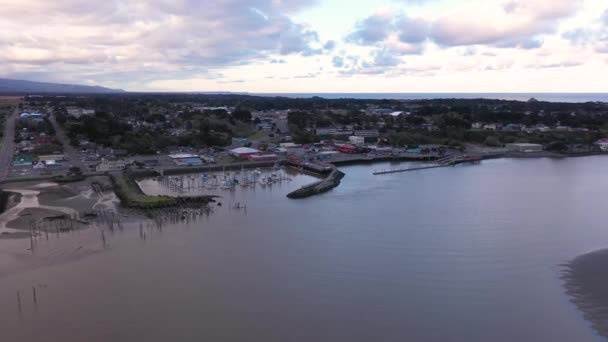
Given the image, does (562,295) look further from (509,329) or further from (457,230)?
(457,230)

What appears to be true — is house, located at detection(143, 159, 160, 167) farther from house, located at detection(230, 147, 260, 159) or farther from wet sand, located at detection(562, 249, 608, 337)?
wet sand, located at detection(562, 249, 608, 337)

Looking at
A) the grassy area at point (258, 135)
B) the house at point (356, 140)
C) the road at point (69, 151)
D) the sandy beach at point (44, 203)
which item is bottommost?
the sandy beach at point (44, 203)

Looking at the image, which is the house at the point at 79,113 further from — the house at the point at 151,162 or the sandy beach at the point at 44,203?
the sandy beach at the point at 44,203

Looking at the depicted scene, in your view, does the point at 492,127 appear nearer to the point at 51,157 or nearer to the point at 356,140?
the point at 356,140

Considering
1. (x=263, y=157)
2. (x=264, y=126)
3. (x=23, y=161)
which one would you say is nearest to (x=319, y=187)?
(x=263, y=157)

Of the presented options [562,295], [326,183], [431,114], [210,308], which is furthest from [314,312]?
[431,114]

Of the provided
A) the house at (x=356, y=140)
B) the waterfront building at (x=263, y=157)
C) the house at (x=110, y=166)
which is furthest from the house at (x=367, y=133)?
the house at (x=110, y=166)

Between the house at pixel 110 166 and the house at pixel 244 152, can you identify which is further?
the house at pixel 244 152
